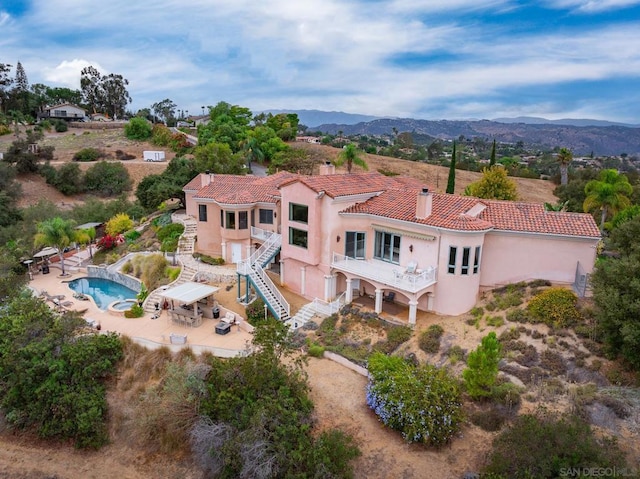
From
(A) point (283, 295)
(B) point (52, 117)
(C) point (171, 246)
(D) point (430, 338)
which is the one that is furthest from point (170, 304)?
(B) point (52, 117)

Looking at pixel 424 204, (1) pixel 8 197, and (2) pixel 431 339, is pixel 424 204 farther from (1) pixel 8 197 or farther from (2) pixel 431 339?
(1) pixel 8 197

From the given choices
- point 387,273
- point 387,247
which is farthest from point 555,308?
point 387,247

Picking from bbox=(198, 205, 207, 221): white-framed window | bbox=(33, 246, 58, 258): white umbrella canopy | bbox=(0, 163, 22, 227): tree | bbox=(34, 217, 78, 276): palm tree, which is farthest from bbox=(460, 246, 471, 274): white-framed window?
bbox=(0, 163, 22, 227): tree

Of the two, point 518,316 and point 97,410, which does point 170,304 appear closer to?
point 97,410

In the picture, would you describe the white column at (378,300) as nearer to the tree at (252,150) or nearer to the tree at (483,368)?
the tree at (483,368)

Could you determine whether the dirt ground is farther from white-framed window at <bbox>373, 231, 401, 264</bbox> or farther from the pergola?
the pergola

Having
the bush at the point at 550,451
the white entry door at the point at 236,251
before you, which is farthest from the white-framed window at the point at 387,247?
the bush at the point at 550,451

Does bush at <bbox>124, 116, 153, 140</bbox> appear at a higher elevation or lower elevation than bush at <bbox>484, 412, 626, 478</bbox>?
higher
